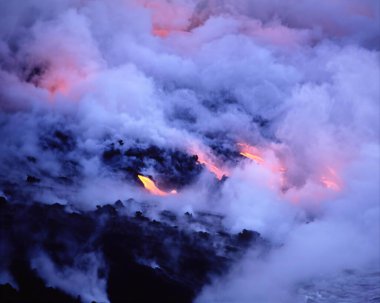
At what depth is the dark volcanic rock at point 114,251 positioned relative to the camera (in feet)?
63.9

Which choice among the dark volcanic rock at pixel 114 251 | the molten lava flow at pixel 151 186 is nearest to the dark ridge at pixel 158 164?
the molten lava flow at pixel 151 186

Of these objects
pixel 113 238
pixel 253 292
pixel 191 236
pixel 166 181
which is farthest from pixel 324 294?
pixel 166 181

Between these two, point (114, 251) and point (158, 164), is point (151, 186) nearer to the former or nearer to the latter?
point (158, 164)

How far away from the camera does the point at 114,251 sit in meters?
23.2

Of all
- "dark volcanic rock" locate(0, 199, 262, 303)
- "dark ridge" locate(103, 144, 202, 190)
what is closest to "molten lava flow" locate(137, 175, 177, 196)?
"dark ridge" locate(103, 144, 202, 190)

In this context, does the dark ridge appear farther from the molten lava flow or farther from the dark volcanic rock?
the dark volcanic rock

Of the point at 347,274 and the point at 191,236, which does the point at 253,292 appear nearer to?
the point at 191,236

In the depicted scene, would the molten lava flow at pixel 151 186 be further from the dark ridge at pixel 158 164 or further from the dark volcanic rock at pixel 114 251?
the dark volcanic rock at pixel 114 251

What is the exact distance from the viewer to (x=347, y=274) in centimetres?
3366

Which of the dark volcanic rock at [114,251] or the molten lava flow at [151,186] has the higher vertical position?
the molten lava flow at [151,186]

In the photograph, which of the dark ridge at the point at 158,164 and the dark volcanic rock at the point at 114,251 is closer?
the dark volcanic rock at the point at 114,251

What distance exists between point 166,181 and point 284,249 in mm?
15592

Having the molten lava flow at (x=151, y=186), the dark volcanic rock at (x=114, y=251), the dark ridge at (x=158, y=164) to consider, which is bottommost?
the dark volcanic rock at (x=114, y=251)

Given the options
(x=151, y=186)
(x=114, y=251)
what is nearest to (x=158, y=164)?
(x=151, y=186)
